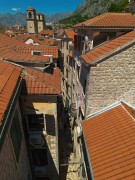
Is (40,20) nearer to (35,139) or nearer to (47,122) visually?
(47,122)

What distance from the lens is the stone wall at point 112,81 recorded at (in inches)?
365

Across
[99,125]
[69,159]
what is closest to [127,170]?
[99,125]

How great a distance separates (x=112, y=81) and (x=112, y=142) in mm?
3484

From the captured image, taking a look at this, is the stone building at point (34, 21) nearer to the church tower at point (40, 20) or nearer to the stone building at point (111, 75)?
the church tower at point (40, 20)

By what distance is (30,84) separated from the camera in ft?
32.4

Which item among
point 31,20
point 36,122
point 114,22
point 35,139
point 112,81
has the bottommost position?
point 35,139

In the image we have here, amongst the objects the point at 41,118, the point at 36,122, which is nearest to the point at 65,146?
the point at 36,122

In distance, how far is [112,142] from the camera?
809cm

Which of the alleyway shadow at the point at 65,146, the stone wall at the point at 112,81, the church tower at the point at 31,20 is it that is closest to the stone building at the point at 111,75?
the stone wall at the point at 112,81

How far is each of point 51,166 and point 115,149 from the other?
6907mm

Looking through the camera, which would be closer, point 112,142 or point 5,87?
point 5,87

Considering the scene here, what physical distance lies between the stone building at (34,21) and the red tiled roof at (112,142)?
8367 centimetres

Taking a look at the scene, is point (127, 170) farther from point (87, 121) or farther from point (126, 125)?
point (87, 121)

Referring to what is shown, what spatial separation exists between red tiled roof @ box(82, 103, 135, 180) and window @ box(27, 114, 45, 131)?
2.79 meters
